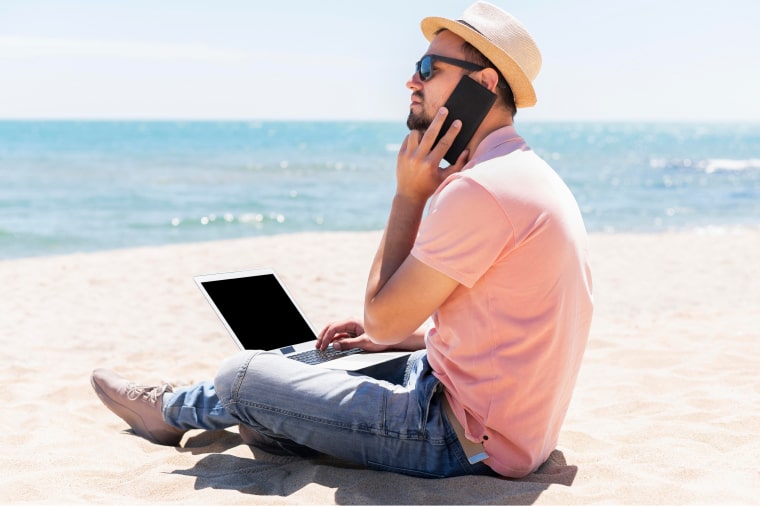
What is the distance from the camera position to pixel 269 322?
3674 mm

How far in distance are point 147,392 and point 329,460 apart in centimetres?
95

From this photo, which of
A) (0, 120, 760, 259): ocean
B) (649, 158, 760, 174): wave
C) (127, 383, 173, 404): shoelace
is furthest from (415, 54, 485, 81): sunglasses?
(649, 158, 760, 174): wave

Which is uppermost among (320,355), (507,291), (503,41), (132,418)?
(503,41)

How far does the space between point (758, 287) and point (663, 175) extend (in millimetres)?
23814

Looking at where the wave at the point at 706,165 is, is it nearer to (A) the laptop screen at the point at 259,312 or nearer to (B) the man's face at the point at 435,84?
(A) the laptop screen at the point at 259,312

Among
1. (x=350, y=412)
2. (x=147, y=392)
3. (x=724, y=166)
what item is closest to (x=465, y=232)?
(x=350, y=412)

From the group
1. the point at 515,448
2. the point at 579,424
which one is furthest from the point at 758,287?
the point at 515,448

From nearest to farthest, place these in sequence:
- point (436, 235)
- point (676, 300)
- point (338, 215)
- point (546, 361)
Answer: point (436, 235), point (546, 361), point (676, 300), point (338, 215)

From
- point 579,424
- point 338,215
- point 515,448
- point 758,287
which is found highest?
point 515,448

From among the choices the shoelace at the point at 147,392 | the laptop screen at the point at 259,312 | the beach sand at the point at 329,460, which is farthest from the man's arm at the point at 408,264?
the shoelace at the point at 147,392

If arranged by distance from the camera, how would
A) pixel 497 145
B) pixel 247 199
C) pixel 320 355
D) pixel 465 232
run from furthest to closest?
1. pixel 247 199
2. pixel 320 355
3. pixel 497 145
4. pixel 465 232

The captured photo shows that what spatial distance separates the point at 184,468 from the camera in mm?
3311

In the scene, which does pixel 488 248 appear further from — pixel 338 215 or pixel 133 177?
pixel 133 177

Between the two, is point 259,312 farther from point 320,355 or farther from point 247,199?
point 247,199
